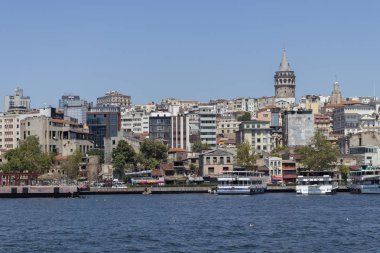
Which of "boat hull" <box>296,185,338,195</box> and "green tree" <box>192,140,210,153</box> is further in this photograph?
"green tree" <box>192,140,210,153</box>

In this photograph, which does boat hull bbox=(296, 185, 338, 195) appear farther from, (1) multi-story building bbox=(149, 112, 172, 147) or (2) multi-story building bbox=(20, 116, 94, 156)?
(1) multi-story building bbox=(149, 112, 172, 147)

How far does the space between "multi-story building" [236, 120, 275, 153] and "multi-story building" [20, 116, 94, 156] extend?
99.2 ft

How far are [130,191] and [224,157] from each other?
20774 mm

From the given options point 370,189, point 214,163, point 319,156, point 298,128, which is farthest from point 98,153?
point 370,189

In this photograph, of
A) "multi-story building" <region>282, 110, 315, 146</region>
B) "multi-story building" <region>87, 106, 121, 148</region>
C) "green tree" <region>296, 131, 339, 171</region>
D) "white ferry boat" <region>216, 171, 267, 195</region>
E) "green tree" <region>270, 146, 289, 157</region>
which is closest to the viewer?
"white ferry boat" <region>216, 171, 267, 195</region>

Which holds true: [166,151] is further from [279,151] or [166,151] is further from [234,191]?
[234,191]

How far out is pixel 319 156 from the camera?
143875 mm

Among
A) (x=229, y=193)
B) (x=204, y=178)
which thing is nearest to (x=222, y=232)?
(x=229, y=193)

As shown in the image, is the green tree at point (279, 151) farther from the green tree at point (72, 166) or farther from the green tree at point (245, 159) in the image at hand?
the green tree at point (72, 166)

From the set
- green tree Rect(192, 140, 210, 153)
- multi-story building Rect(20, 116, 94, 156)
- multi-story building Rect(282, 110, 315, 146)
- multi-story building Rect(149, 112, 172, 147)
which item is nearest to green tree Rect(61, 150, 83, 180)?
multi-story building Rect(20, 116, 94, 156)

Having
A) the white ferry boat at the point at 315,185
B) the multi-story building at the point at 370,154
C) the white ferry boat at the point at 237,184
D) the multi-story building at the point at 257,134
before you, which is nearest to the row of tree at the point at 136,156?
the white ferry boat at the point at 237,184

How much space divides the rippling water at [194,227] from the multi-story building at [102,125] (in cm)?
9065

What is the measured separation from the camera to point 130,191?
133m

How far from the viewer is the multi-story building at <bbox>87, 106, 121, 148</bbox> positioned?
7461 inches
